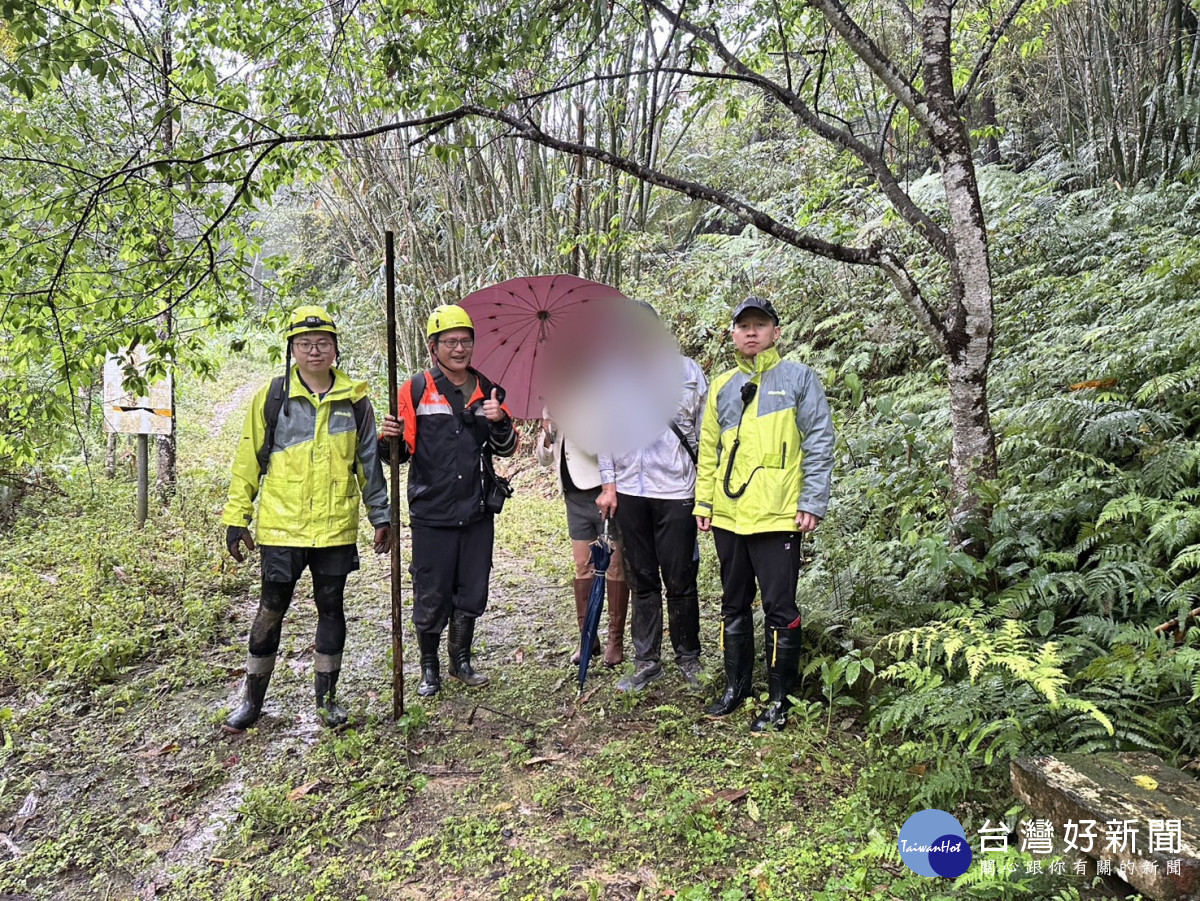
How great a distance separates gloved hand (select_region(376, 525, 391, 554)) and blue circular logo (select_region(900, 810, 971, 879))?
262 centimetres

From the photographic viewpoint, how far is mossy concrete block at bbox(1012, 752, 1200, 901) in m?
1.87

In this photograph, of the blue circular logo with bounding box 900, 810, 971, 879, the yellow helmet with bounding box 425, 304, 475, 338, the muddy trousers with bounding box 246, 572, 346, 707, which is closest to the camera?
the blue circular logo with bounding box 900, 810, 971, 879

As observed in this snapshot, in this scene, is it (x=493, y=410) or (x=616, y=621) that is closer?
(x=493, y=410)

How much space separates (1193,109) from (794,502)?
648 centimetres

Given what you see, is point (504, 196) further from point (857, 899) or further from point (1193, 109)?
point (857, 899)

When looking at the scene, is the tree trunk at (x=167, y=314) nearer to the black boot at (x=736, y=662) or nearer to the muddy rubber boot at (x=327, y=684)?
the muddy rubber boot at (x=327, y=684)

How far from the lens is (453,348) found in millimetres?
3717

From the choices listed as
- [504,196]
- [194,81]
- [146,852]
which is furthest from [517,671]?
[504,196]

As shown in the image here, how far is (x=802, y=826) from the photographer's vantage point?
2600 millimetres

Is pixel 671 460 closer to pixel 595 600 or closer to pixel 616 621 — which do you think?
pixel 595 600

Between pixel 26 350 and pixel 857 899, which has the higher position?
pixel 26 350

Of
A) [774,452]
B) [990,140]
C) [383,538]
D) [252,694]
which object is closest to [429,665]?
[383,538]

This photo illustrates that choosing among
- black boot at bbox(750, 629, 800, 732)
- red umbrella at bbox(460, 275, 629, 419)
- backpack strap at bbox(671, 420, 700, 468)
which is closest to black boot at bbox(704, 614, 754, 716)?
black boot at bbox(750, 629, 800, 732)

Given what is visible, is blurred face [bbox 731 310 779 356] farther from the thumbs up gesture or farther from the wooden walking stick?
the wooden walking stick
